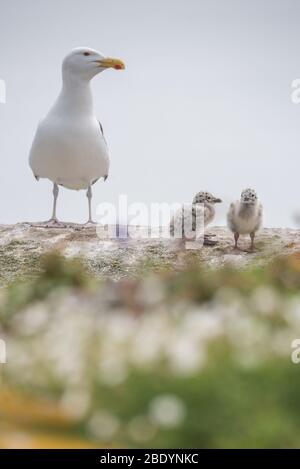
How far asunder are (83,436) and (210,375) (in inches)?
28.1

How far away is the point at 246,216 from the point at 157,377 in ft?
20.5

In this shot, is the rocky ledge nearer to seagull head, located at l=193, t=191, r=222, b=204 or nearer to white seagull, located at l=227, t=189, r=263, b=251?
white seagull, located at l=227, t=189, r=263, b=251

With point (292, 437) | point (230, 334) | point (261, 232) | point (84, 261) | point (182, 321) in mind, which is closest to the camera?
point (292, 437)

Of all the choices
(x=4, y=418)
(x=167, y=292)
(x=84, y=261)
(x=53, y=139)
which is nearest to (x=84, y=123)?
(x=53, y=139)

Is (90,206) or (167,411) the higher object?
(90,206)

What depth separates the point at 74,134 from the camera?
39.0ft

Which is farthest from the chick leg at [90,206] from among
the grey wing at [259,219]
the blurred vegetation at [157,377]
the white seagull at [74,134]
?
the blurred vegetation at [157,377]

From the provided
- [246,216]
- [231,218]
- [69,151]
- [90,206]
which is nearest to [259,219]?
[246,216]

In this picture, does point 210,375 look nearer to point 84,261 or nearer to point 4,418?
point 4,418

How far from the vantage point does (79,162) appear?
39.6ft

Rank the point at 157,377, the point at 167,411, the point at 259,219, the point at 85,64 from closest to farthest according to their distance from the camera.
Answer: the point at 167,411 < the point at 157,377 < the point at 259,219 < the point at 85,64

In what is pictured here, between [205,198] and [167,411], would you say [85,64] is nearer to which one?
[205,198]

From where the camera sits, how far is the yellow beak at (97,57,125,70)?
1205cm

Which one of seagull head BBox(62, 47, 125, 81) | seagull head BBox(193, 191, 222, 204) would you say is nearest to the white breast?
seagull head BBox(62, 47, 125, 81)
